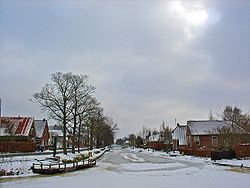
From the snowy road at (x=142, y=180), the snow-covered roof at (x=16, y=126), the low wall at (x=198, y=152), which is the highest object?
the snow-covered roof at (x=16, y=126)

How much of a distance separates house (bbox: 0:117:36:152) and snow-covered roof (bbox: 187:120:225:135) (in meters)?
38.0

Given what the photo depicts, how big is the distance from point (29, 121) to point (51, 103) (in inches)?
1009

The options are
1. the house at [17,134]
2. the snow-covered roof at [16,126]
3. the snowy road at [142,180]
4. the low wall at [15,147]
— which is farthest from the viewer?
the snow-covered roof at [16,126]

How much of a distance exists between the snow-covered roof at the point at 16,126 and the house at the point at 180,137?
40.6m

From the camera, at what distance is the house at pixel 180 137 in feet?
292

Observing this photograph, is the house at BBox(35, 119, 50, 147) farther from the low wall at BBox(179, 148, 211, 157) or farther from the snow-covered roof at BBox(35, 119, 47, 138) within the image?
the low wall at BBox(179, 148, 211, 157)

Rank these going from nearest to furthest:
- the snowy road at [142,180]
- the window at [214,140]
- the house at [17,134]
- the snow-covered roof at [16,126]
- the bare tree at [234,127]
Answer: the snowy road at [142,180] < the bare tree at [234,127] < the house at [17,134] < the snow-covered roof at [16,126] < the window at [214,140]

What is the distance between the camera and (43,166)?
28.6 metres

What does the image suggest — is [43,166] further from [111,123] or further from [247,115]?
[111,123]

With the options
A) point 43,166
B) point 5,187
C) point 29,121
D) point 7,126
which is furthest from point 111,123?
point 5,187

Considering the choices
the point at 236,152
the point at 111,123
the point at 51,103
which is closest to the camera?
the point at 236,152

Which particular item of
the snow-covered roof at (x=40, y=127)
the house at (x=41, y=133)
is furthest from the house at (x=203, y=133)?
the snow-covered roof at (x=40, y=127)

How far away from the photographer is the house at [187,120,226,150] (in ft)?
251

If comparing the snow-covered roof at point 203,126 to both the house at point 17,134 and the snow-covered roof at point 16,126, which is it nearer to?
the house at point 17,134
